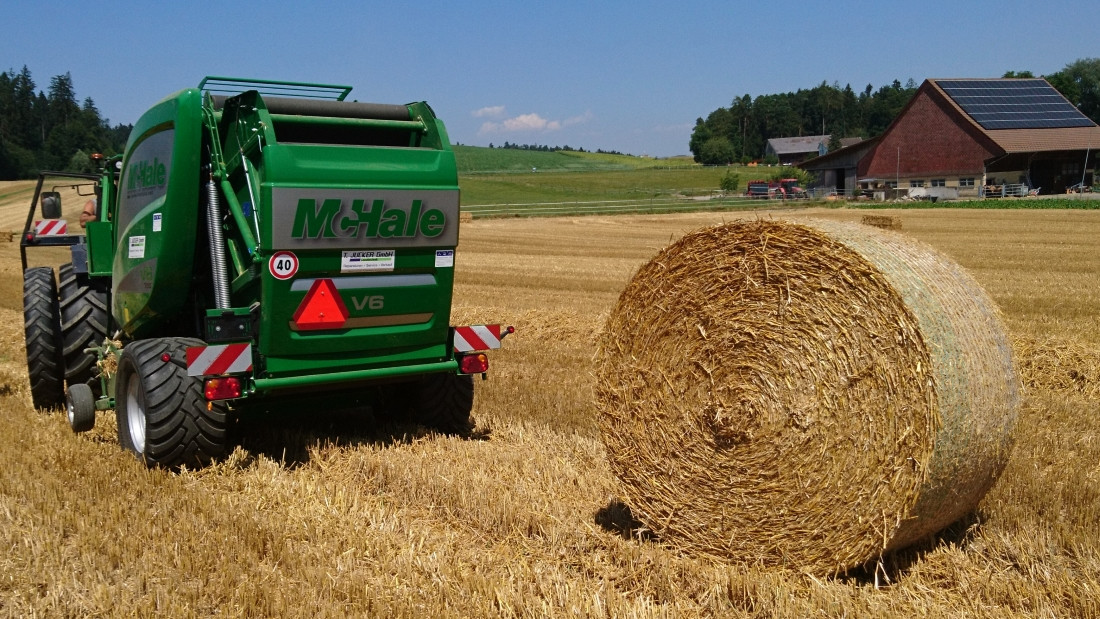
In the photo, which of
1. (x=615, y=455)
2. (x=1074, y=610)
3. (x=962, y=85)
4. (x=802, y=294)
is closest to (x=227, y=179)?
(x=615, y=455)

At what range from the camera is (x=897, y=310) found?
155 inches

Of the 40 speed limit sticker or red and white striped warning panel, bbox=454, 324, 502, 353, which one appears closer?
the 40 speed limit sticker

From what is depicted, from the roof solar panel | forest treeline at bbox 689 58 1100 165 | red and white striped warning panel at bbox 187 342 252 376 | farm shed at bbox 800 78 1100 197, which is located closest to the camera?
red and white striped warning panel at bbox 187 342 252 376

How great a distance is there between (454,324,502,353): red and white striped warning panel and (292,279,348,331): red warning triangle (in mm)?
957

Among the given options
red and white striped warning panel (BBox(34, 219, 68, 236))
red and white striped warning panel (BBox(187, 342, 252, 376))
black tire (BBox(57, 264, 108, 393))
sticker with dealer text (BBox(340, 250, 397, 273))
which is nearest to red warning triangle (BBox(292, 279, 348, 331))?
sticker with dealer text (BBox(340, 250, 397, 273))

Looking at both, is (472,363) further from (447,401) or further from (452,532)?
(452,532)

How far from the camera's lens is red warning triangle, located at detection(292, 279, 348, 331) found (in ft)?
19.1

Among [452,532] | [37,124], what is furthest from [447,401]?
[37,124]

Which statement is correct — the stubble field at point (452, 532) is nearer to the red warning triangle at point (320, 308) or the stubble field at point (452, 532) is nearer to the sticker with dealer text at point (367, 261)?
the red warning triangle at point (320, 308)

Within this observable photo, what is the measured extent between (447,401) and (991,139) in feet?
179

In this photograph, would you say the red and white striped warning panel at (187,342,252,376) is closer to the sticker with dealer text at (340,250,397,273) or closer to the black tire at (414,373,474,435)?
the sticker with dealer text at (340,250,397,273)

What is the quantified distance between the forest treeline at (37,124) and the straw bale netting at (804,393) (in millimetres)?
66776

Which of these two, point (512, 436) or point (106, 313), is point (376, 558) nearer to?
point (512, 436)

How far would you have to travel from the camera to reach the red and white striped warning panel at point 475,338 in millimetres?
6590
